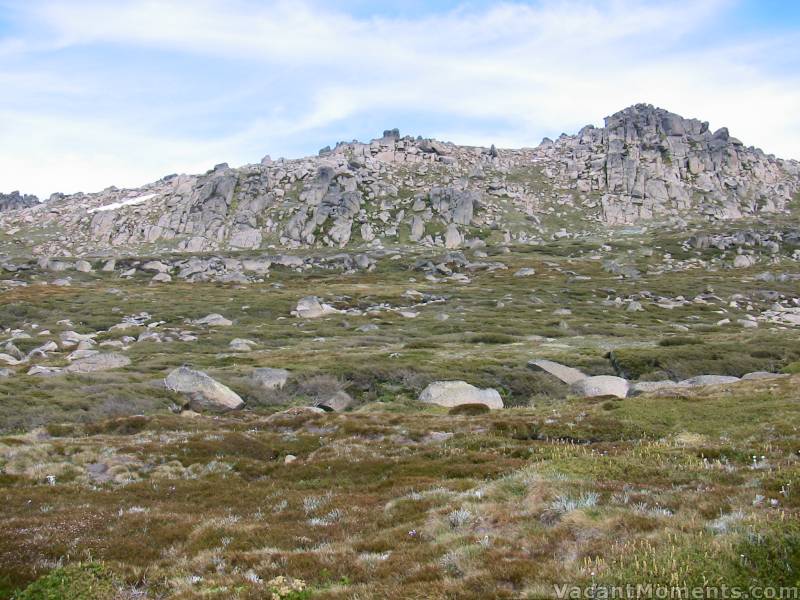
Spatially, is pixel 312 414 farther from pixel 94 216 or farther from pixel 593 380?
pixel 94 216

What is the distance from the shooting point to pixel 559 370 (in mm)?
44469

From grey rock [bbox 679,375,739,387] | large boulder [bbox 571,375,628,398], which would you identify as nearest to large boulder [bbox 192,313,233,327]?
large boulder [bbox 571,375,628,398]

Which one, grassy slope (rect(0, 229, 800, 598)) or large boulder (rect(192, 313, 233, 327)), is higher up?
grassy slope (rect(0, 229, 800, 598))

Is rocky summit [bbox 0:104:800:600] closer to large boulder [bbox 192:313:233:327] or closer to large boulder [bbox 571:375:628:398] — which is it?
large boulder [bbox 571:375:628:398]

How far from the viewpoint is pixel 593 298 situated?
97875 mm

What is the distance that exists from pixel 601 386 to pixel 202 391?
28.9 m

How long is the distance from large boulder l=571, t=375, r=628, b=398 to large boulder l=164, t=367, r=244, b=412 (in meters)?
25.1

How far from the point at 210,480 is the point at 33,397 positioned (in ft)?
70.9

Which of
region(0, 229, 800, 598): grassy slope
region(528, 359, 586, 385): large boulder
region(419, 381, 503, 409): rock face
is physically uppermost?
region(0, 229, 800, 598): grassy slope

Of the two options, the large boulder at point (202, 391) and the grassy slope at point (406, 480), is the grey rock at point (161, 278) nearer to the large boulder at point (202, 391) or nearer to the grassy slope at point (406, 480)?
the grassy slope at point (406, 480)

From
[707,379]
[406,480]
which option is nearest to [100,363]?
[406,480]

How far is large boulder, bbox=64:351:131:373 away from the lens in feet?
159

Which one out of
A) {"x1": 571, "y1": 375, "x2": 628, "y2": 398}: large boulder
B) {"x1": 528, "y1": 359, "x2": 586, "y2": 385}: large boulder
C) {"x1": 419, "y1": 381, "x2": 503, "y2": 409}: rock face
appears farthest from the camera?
{"x1": 528, "y1": 359, "x2": 586, "y2": 385}: large boulder

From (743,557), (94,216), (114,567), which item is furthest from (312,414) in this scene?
(94,216)
